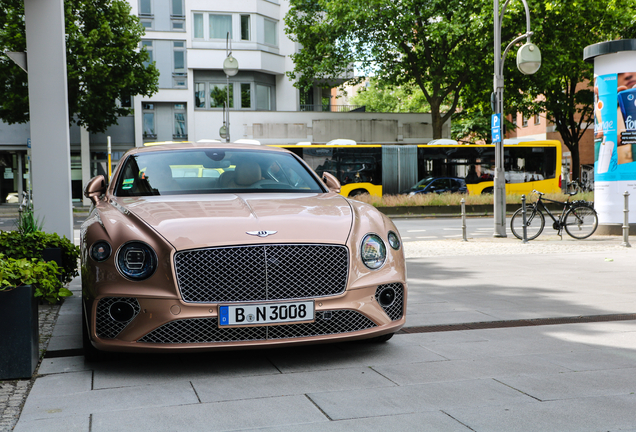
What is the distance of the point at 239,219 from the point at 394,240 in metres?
1.06

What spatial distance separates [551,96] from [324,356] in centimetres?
3393

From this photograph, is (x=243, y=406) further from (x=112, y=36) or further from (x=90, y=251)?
(x=112, y=36)

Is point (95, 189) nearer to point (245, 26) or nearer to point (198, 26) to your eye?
point (198, 26)

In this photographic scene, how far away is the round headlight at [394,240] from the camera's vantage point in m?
4.60

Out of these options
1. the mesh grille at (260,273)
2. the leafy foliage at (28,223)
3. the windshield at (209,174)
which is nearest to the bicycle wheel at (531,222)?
the windshield at (209,174)

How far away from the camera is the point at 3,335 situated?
4043mm

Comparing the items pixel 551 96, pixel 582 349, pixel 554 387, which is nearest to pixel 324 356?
pixel 554 387

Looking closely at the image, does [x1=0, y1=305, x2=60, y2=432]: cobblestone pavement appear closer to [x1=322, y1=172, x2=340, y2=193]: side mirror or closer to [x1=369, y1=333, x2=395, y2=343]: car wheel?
[x1=369, y1=333, x2=395, y2=343]: car wheel

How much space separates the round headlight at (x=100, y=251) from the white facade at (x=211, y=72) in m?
33.6

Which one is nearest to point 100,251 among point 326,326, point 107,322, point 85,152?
point 107,322

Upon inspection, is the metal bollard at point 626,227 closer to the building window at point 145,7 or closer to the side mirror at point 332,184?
the side mirror at point 332,184

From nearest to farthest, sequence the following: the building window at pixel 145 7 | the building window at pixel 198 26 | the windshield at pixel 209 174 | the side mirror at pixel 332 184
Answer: the windshield at pixel 209 174 → the side mirror at pixel 332 184 → the building window at pixel 145 7 → the building window at pixel 198 26

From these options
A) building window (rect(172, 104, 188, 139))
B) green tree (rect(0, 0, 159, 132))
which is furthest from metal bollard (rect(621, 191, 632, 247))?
building window (rect(172, 104, 188, 139))

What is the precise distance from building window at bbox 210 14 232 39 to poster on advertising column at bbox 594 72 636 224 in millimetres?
26571
